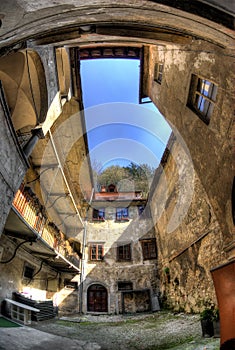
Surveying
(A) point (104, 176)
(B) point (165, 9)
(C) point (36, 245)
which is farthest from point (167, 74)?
(A) point (104, 176)

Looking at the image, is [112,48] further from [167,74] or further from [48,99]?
[48,99]

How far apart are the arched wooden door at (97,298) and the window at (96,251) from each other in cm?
213

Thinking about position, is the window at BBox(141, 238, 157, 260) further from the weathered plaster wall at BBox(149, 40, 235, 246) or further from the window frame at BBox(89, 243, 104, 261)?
the weathered plaster wall at BBox(149, 40, 235, 246)

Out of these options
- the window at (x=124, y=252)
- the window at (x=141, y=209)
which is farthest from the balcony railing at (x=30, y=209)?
the window at (x=141, y=209)

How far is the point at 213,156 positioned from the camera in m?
5.57

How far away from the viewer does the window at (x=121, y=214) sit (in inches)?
755

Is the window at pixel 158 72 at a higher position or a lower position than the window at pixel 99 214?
higher

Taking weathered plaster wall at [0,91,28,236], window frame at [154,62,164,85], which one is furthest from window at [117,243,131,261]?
weathered plaster wall at [0,91,28,236]

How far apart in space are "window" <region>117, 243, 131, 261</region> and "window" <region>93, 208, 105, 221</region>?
10.7 feet

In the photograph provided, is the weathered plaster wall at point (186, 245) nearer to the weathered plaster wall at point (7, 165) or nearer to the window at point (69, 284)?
the window at point (69, 284)

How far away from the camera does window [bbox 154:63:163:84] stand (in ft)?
29.5

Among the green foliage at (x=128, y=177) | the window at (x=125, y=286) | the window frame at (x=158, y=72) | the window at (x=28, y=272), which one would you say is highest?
the green foliage at (x=128, y=177)

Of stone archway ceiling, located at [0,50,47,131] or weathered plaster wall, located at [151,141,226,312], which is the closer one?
stone archway ceiling, located at [0,50,47,131]

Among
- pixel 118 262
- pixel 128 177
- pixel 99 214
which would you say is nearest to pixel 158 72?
pixel 99 214
